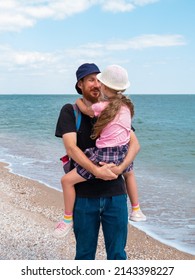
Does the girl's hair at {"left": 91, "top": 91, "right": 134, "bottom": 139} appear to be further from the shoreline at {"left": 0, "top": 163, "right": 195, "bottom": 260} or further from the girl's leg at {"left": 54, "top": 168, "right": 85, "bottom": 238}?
the shoreline at {"left": 0, "top": 163, "right": 195, "bottom": 260}

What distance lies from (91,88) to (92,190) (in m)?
0.80

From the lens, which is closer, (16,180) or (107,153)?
(107,153)

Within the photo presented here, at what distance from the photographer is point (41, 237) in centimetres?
651

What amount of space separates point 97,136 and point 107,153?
0.15 metres

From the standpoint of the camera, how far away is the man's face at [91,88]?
3293 millimetres

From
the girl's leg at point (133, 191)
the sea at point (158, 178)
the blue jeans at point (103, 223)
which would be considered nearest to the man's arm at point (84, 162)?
the blue jeans at point (103, 223)

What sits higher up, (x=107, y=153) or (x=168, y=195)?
(x=107, y=153)

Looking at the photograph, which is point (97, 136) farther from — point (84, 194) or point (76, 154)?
point (84, 194)

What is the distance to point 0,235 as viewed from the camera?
642cm

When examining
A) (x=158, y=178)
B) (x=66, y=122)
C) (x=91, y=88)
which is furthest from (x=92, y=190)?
(x=158, y=178)

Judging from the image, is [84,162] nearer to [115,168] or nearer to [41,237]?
[115,168]

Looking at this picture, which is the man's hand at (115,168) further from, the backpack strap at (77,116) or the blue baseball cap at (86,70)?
the blue baseball cap at (86,70)
